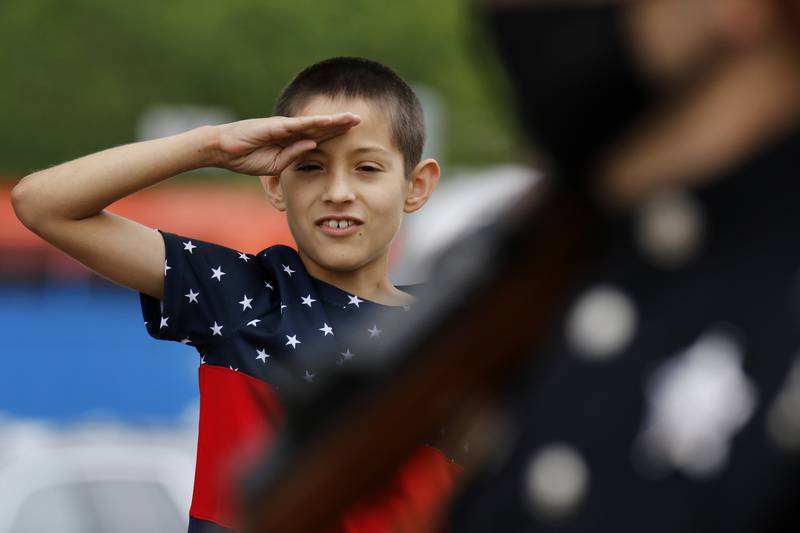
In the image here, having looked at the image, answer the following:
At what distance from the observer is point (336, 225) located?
8.50ft

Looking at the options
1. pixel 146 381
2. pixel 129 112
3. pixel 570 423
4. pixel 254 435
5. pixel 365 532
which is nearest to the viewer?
pixel 570 423

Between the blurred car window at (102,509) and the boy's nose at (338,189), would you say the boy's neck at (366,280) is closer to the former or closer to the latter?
the boy's nose at (338,189)

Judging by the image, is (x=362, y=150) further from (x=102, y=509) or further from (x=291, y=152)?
(x=102, y=509)

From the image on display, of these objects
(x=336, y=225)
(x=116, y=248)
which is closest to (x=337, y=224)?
(x=336, y=225)

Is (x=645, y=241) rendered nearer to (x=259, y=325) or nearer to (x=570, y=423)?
(x=570, y=423)

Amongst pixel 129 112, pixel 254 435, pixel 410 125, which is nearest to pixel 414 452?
pixel 254 435

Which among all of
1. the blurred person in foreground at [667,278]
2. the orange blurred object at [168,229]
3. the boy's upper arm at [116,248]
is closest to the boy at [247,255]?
the boy's upper arm at [116,248]

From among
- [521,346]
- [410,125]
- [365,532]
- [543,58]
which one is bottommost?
[365,532]

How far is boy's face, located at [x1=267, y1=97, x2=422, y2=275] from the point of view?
2.58 m

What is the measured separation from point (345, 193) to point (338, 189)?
2 cm

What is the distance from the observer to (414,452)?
117 centimetres

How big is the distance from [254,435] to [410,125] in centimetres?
77

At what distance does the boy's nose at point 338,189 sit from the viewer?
100 inches

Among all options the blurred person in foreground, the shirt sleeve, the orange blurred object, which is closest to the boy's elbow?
the shirt sleeve
